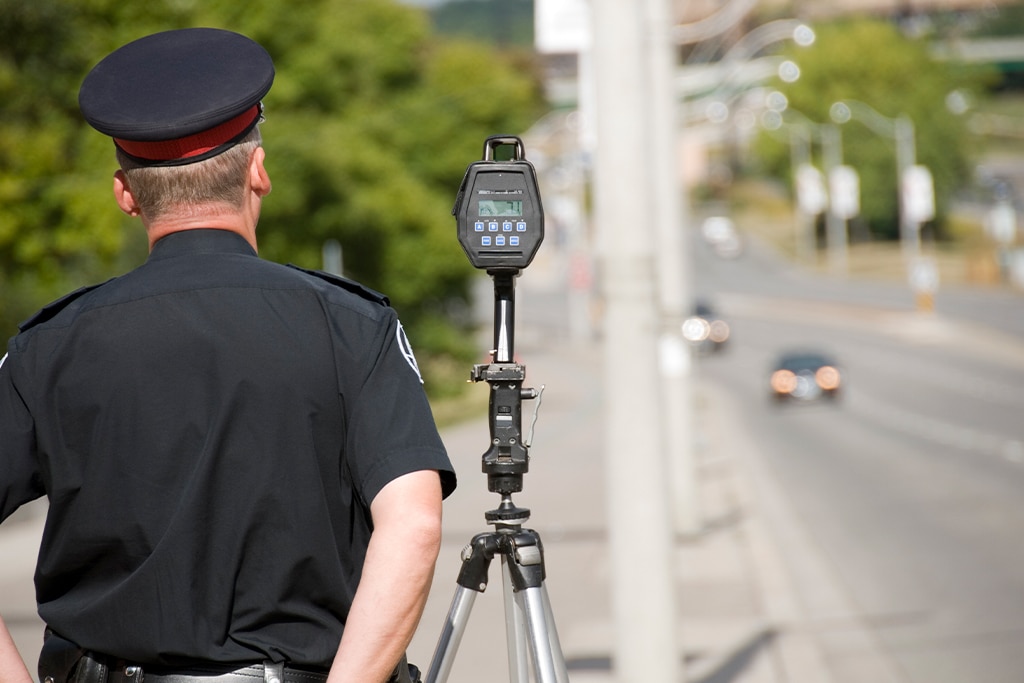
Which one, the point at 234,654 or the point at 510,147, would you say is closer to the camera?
the point at 234,654

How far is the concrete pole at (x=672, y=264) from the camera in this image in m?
13.0

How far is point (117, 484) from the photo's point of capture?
7.89 ft

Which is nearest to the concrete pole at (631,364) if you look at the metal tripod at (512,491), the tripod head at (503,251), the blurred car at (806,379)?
the metal tripod at (512,491)

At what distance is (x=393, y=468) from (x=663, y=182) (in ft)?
40.6

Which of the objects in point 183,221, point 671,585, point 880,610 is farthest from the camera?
point 880,610

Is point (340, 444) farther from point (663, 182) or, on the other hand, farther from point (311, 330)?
point (663, 182)

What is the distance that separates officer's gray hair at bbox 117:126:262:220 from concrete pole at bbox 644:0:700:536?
1057 centimetres

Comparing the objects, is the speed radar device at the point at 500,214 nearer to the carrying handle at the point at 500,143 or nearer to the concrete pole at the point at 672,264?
the carrying handle at the point at 500,143

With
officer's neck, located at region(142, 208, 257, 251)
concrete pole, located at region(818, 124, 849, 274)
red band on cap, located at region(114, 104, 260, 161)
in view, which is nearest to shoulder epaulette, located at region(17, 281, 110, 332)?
officer's neck, located at region(142, 208, 257, 251)

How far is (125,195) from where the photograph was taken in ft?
8.38

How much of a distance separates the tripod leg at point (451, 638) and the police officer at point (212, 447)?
51cm

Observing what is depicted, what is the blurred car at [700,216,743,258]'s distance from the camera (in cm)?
9050

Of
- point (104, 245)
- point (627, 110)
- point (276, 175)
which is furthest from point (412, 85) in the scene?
point (627, 110)

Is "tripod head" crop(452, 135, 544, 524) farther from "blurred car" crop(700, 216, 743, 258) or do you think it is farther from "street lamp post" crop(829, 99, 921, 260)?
"blurred car" crop(700, 216, 743, 258)
